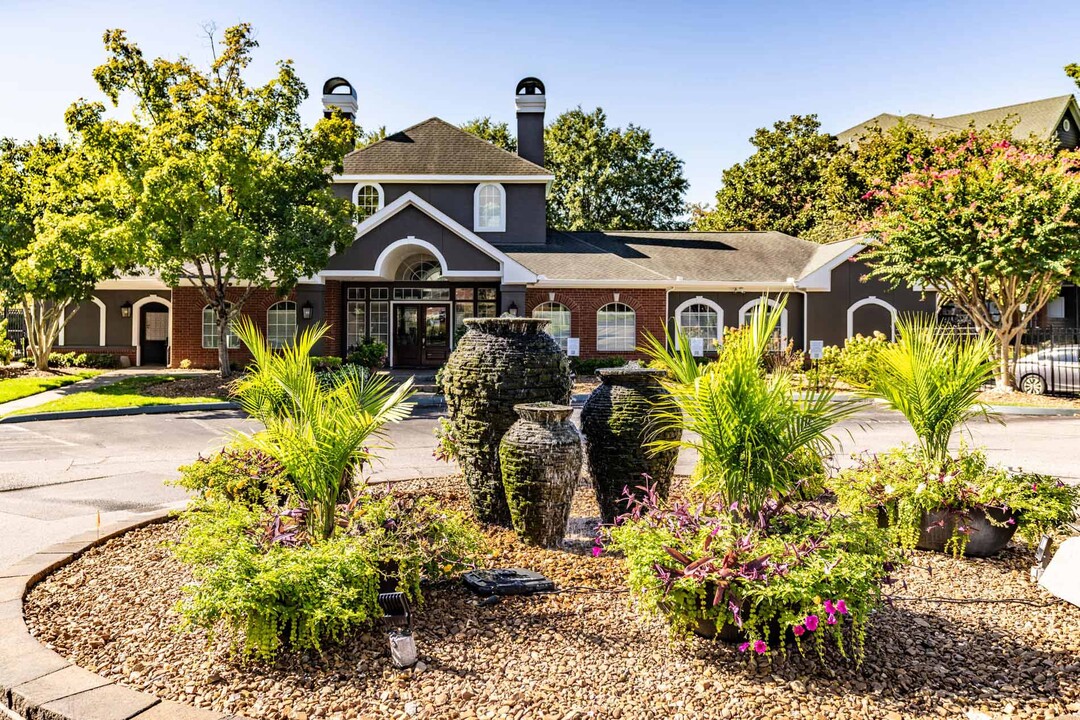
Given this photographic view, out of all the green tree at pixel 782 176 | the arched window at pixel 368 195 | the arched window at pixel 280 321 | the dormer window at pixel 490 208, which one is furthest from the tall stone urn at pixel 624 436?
the green tree at pixel 782 176

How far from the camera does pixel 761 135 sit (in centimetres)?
3884

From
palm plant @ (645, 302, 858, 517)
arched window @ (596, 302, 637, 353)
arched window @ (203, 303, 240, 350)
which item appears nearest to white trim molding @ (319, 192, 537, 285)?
arched window @ (596, 302, 637, 353)

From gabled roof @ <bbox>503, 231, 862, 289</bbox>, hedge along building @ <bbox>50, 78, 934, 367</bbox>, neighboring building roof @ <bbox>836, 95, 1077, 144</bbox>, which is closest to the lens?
hedge along building @ <bbox>50, 78, 934, 367</bbox>

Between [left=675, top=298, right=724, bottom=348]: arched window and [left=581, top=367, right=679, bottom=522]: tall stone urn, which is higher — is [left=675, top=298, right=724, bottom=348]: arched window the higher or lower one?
the higher one

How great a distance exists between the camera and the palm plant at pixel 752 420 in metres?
3.77

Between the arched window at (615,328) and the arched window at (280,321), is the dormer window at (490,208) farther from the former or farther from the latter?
the arched window at (280,321)

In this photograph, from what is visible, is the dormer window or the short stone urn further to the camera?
the dormer window

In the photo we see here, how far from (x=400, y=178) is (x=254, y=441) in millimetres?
21415

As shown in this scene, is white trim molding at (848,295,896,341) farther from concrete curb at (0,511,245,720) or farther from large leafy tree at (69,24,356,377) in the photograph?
A: concrete curb at (0,511,245,720)

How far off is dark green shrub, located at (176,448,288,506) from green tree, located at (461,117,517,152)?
36.5 m

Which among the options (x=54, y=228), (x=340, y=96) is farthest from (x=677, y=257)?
(x=54, y=228)

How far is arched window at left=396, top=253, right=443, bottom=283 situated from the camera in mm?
23234

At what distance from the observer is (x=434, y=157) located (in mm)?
25609

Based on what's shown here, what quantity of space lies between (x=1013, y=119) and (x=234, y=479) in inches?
1664
